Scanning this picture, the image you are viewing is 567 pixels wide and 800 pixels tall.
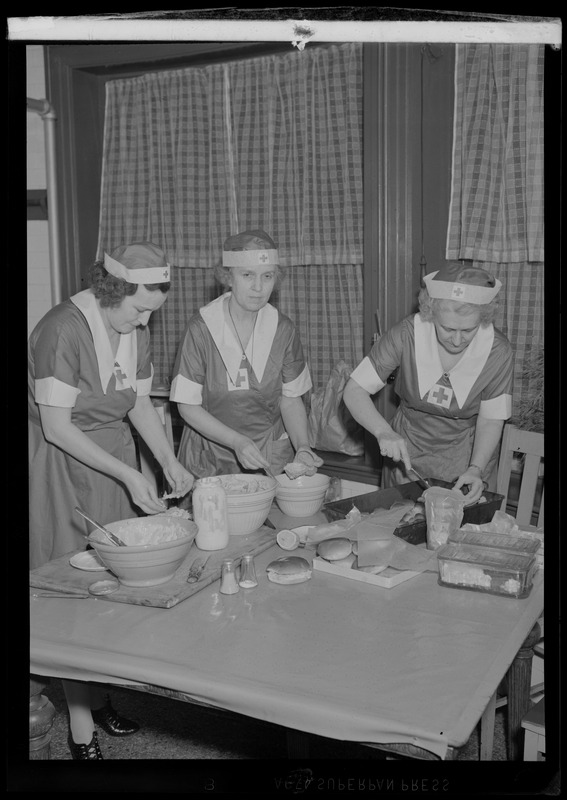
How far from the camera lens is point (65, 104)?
3916 mm

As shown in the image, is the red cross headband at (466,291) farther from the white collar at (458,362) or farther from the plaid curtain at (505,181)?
the plaid curtain at (505,181)

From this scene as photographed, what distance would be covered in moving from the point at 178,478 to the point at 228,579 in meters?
0.59

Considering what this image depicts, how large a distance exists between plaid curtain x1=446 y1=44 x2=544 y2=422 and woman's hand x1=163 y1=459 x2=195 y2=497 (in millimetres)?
1395

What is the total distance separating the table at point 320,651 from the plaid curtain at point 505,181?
152 centimetres

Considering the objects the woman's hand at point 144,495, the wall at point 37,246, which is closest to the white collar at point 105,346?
the woman's hand at point 144,495

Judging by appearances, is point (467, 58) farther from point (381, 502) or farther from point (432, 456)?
point (381, 502)

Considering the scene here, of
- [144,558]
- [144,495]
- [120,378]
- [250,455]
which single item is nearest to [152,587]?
[144,558]

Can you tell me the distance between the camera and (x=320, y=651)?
59.8 inches

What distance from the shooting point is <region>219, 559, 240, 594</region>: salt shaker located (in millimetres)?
1775

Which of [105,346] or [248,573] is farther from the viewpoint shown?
[105,346]

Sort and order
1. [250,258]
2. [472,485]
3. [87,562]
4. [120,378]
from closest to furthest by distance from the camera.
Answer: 1. [87,562]
2. [472,485]
3. [120,378]
4. [250,258]

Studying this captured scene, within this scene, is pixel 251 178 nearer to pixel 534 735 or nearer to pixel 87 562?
pixel 87 562

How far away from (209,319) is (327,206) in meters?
0.95
